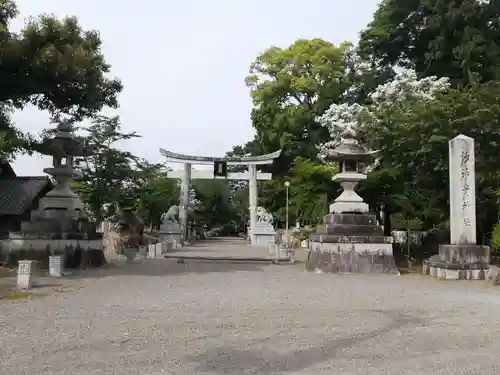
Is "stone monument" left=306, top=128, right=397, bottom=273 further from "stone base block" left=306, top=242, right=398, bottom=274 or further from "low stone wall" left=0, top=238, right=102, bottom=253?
"low stone wall" left=0, top=238, right=102, bottom=253

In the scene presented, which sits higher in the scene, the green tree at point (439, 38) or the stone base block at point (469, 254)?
the green tree at point (439, 38)

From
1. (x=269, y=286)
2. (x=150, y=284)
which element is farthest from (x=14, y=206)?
(x=269, y=286)

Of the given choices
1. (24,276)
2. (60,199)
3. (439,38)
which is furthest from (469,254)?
(439,38)

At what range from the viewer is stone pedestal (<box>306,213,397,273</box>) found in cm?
1639

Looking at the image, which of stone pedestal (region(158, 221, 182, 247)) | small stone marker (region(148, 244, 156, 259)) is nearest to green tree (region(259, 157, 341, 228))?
small stone marker (region(148, 244, 156, 259))

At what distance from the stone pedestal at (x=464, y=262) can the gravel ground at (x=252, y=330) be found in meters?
1.69

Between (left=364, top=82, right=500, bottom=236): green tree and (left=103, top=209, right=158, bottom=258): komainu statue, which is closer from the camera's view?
(left=364, top=82, right=500, bottom=236): green tree

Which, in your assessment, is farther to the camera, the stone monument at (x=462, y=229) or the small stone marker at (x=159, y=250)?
the small stone marker at (x=159, y=250)

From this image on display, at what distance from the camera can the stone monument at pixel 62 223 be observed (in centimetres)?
1755

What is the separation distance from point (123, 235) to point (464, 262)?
16.6 metres

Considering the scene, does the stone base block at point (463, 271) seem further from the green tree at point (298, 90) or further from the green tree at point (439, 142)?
the green tree at point (298, 90)

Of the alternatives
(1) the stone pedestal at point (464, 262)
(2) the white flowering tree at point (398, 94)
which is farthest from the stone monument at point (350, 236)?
(2) the white flowering tree at point (398, 94)

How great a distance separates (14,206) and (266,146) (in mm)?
24783

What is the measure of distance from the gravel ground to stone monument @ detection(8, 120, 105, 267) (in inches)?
201
